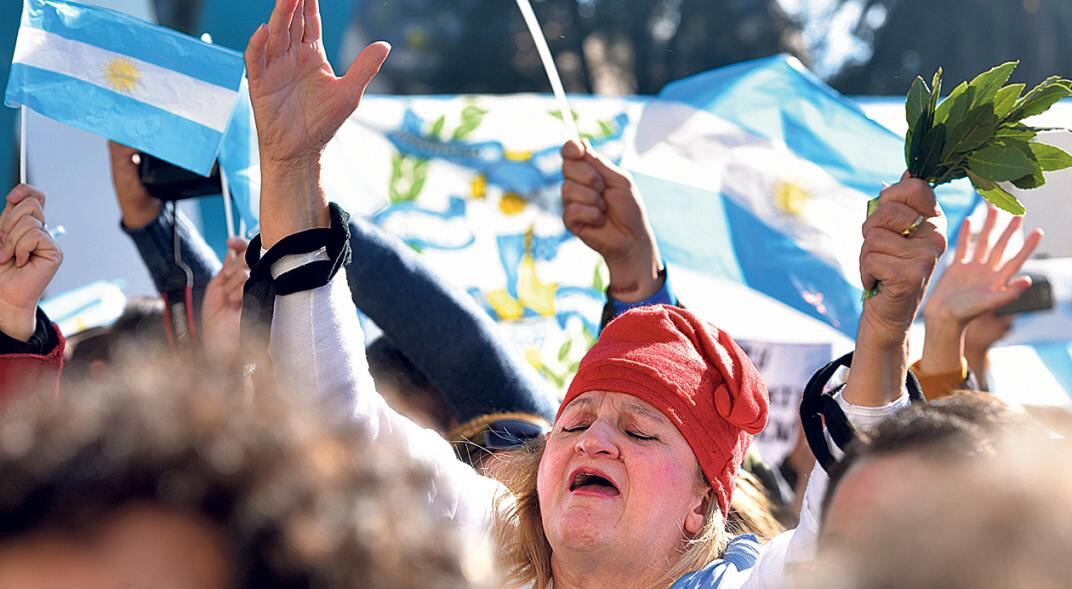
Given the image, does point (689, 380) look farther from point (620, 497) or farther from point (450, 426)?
point (450, 426)

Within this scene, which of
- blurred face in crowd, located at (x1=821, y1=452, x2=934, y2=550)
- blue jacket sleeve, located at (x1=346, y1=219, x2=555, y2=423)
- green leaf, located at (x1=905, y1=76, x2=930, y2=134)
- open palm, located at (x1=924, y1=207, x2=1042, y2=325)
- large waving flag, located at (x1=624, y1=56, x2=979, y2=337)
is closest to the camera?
blurred face in crowd, located at (x1=821, y1=452, x2=934, y2=550)

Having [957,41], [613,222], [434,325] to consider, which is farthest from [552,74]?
[957,41]

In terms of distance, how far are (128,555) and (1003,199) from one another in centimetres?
153

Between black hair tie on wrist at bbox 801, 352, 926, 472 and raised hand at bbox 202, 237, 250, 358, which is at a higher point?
black hair tie on wrist at bbox 801, 352, 926, 472

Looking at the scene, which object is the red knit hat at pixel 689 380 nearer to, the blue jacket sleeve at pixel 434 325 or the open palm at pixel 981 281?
the blue jacket sleeve at pixel 434 325

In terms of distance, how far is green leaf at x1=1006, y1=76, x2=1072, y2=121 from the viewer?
1.93 m

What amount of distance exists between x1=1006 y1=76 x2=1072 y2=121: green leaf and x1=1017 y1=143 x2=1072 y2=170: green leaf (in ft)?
0.16

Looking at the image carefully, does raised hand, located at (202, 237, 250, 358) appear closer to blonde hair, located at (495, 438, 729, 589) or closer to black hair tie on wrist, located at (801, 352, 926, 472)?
blonde hair, located at (495, 438, 729, 589)

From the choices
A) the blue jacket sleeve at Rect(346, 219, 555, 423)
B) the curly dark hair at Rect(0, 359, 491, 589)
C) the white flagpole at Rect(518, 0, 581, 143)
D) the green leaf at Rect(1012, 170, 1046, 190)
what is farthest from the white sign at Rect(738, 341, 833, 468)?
the curly dark hair at Rect(0, 359, 491, 589)

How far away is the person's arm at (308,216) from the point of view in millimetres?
1812

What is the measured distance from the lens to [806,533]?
1715mm

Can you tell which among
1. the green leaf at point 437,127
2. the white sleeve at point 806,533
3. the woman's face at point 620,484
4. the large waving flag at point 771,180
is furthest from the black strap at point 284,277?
the green leaf at point 437,127

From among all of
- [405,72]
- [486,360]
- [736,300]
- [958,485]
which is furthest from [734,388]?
[405,72]

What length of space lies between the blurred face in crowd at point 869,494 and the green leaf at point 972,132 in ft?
3.02
